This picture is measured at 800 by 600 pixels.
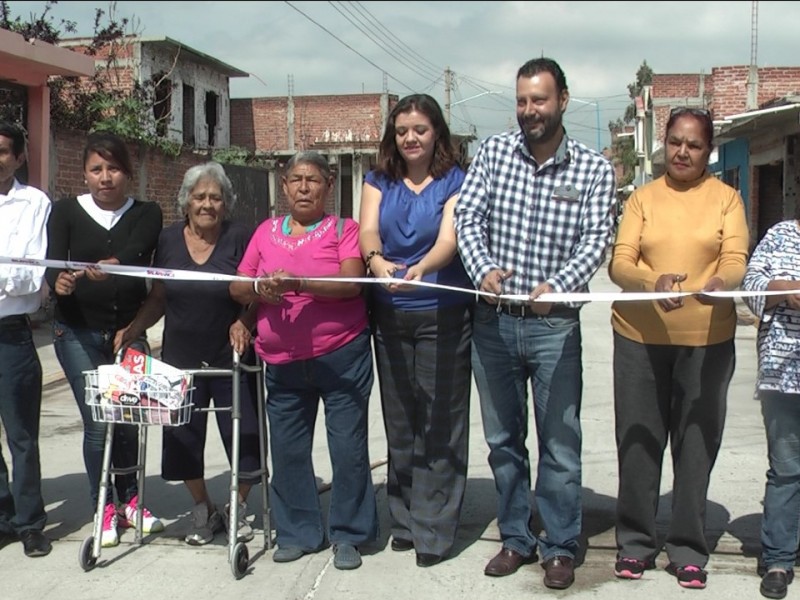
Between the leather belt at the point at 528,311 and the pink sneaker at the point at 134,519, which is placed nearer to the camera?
the leather belt at the point at 528,311

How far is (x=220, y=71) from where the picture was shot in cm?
2959

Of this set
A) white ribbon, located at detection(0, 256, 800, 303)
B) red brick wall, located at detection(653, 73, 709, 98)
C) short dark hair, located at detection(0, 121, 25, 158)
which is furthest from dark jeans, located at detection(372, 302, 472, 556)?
red brick wall, located at detection(653, 73, 709, 98)

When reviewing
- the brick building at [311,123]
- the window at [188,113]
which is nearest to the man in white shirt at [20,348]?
the window at [188,113]

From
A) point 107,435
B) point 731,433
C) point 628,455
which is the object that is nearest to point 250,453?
point 107,435

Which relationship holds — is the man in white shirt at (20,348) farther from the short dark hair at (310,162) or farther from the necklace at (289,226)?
the short dark hair at (310,162)

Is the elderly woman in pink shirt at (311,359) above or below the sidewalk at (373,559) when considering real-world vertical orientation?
above

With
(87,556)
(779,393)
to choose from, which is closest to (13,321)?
(87,556)

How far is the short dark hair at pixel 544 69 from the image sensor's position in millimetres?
3910

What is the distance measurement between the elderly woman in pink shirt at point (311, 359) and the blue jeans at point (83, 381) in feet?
2.64

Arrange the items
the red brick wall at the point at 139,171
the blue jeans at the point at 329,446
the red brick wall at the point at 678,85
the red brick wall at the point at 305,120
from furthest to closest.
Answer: the red brick wall at the point at 678,85 < the red brick wall at the point at 305,120 < the red brick wall at the point at 139,171 < the blue jeans at the point at 329,446

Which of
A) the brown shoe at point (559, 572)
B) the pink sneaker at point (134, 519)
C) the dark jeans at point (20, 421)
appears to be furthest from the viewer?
the pink sneaker at point (134, 519)

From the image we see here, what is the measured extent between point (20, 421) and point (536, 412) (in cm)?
256

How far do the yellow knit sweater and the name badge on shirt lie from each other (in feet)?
0.94

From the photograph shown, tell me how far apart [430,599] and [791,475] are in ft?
5.44
